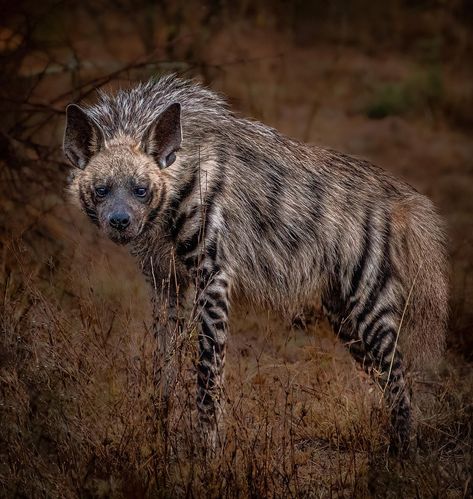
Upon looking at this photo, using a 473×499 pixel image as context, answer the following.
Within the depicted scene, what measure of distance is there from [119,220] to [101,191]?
20 centimetres

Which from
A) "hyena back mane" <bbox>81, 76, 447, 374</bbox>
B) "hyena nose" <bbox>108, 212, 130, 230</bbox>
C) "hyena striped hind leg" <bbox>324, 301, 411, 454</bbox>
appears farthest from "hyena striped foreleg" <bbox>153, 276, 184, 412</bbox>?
"hyena striped hind leg" <bbox>324, 301, 411, 454</bbox>

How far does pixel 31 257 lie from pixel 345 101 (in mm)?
6263

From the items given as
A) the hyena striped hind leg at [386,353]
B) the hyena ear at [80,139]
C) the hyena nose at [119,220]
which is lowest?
the hyena striped hind leg at [386,353]

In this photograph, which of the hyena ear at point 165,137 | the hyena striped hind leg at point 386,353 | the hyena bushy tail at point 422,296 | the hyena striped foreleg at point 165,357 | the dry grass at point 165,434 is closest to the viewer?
the dry grass at point 165,434

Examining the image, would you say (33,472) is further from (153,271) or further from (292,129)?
(292,129)

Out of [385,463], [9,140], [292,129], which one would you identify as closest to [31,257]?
[9,140]

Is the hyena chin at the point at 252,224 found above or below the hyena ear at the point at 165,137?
below

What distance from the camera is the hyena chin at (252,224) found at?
487cm

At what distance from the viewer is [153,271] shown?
5059 mm

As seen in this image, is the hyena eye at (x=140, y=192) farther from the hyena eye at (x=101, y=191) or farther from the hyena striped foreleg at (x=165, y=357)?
the hyena striped foreleg at (x=165, y=357)

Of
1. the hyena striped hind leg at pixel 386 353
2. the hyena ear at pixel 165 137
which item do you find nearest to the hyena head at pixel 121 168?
the hyena ear at pixel 165 137

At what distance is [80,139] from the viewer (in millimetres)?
4906

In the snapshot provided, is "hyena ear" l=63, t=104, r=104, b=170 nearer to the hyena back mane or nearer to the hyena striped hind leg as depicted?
the hyena back mane

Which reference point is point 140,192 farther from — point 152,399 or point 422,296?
point 422,296
